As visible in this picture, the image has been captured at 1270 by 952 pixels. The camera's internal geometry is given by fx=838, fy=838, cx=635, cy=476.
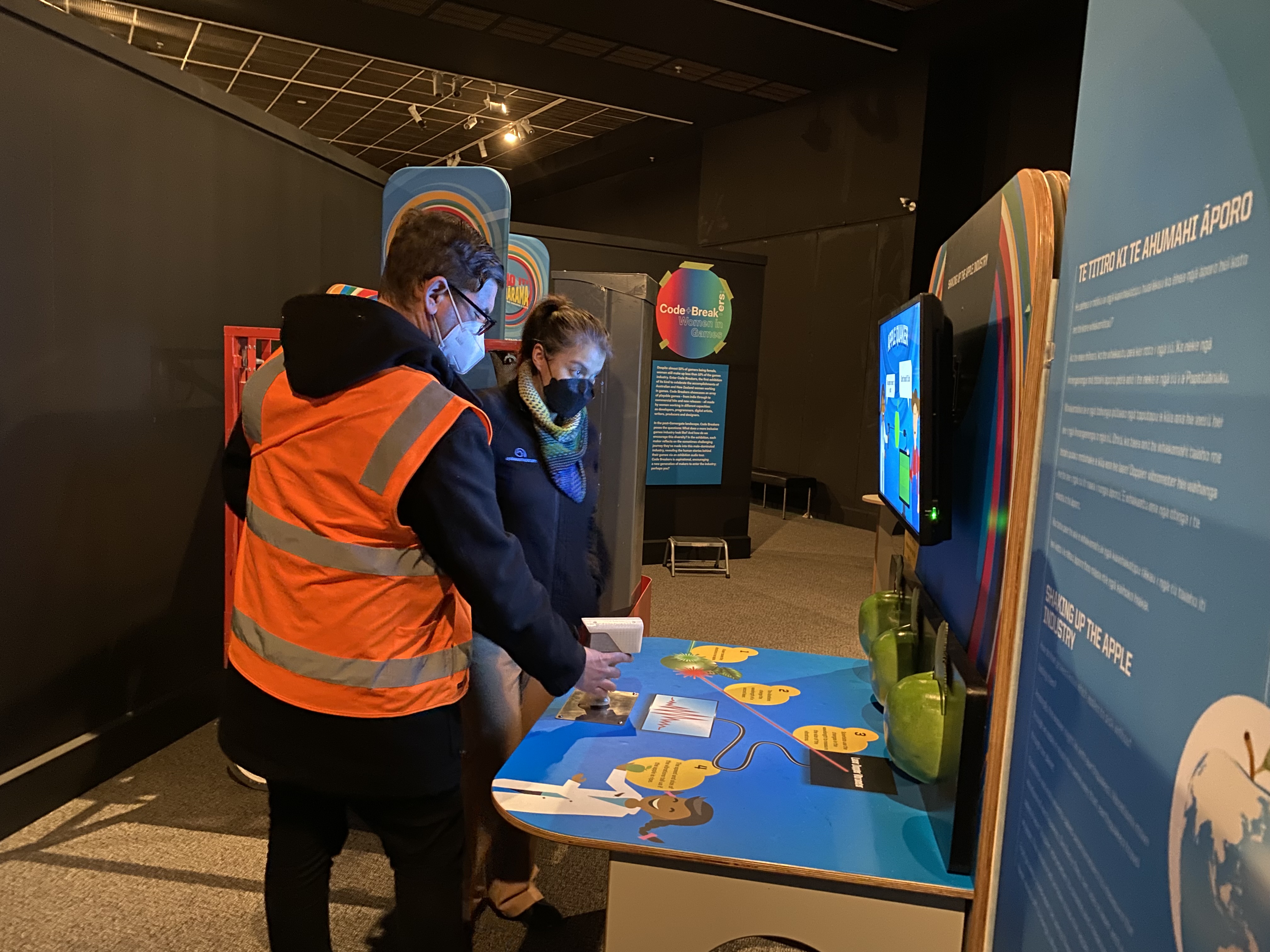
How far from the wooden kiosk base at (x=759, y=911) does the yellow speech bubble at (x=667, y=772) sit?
17 centimetres

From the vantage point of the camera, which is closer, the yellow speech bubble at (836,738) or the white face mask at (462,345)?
the white face mask at (462,345)

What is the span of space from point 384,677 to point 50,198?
2221 millimetres

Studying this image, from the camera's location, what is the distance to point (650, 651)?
210cm

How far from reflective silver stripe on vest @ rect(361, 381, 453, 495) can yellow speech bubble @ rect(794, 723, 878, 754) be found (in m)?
0.95

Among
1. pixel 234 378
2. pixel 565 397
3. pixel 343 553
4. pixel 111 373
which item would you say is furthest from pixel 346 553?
pixel 111 373

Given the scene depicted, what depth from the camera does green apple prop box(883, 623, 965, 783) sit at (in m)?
1.28

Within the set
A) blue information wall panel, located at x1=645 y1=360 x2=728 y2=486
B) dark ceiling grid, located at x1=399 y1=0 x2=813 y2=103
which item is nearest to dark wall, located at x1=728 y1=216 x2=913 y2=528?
dark ceiling grid, located at x1=399 y1=0 x2=813 y2=103

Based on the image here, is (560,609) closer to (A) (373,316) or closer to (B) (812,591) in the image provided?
(A) (373,316)

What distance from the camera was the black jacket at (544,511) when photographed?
200 cm

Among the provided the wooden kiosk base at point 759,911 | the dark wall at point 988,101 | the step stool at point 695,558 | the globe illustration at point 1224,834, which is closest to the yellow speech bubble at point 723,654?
the wooden kiosk base at point 759,911

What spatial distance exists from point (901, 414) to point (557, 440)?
86 centimetres

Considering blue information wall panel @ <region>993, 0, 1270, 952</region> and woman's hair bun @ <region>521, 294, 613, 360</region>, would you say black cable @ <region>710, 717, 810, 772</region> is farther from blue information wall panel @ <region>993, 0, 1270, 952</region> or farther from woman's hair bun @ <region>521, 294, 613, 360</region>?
woman's hair bun @ <region>521, 294, 613, 360</region>

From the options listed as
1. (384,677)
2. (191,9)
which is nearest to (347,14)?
(191,9)

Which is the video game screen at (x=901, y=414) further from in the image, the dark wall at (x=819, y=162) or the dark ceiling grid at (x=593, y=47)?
the dark wall at (x=819, y=162)
